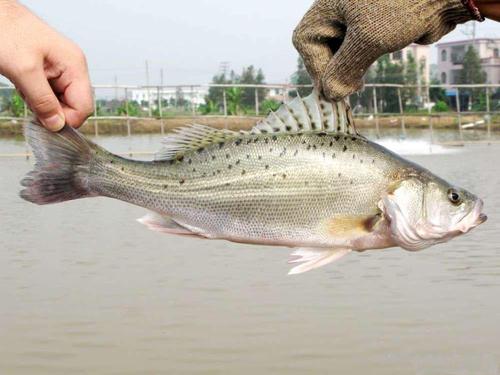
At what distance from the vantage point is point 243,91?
6356 cm

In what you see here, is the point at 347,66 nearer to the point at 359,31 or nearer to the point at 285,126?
the point at 359,31

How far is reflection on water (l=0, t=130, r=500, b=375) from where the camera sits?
7.37 meters

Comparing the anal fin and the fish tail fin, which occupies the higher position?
the fish tail fin

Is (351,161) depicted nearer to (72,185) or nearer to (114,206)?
(72,185)

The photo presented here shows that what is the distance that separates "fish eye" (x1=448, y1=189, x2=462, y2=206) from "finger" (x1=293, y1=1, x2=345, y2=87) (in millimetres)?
637

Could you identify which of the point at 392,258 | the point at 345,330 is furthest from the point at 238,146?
the point at 392,258

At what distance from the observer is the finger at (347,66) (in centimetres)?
385

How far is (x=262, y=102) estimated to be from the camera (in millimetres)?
40094

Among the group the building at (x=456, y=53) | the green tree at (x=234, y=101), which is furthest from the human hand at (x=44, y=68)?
the building at (x=456, y=53)

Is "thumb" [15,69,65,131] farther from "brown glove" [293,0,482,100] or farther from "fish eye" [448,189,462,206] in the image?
"fish eye" [448,189,462,206]

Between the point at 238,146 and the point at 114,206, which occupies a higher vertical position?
the point at 238,146

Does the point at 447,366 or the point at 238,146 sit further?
the point at 447,366

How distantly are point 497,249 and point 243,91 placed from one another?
170 feet

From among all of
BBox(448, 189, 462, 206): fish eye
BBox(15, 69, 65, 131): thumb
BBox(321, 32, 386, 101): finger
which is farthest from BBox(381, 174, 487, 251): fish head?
BBox(15, 69, 65, 131): thumb
